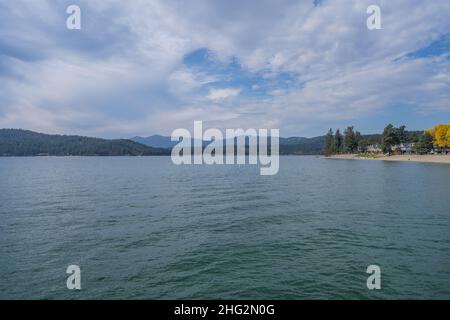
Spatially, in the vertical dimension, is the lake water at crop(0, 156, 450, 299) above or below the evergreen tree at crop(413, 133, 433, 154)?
below

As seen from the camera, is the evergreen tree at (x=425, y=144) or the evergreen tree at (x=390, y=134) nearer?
the evergreen tree at (x=425, y=144)

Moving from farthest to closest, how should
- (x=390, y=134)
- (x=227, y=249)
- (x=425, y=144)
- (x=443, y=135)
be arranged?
1. (x=390, y=134)
2. (x=425, y=144)
3. (x=443, y=135)
4. (x=227, y=249)

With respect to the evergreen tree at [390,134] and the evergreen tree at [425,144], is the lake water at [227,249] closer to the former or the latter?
the evergreen tree at [425,144]

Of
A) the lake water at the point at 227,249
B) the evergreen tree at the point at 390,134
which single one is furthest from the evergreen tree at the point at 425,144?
the lake water at the point at 227,249

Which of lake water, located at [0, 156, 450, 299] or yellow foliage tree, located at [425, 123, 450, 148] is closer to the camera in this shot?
lake water, located at [0, 156, 450, 299]

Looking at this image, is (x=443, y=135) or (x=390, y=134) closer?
(x=443, y=135)

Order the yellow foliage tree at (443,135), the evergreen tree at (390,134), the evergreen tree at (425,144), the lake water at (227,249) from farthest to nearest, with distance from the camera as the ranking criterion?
the evergreen tree at (390,134) → the evergreen tree at (425,144) → the yellow foliage tree at (443,135) → the lake water at (227,249)

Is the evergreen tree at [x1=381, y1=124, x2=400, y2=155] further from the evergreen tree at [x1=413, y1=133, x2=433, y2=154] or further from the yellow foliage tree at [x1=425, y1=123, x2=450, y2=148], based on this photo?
the yellow foliage tree at [x1=425, y1=123, x2=450, y2=148]

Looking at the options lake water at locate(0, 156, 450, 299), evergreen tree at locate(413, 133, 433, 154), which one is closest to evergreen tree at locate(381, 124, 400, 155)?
evergreen tree at locate(413, 133, 433, 154)

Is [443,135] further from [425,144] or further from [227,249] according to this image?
[227,249]

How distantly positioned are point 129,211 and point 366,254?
2420 cm

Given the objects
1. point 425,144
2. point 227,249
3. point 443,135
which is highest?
point 443,135

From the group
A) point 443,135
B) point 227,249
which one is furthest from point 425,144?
point 227,249

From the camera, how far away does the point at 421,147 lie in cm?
17875
